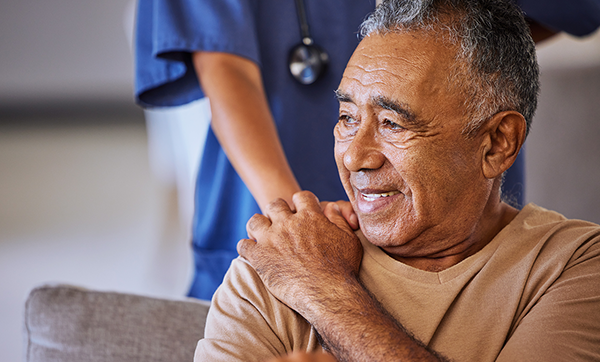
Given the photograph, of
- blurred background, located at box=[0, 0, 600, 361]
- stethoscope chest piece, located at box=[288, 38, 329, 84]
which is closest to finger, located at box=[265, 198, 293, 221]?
stethoscope chest piece, located at box=[288, 38, 329, 84]

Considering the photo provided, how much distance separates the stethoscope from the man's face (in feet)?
1.40

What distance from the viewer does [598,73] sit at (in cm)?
220

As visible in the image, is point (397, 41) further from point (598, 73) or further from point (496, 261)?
point (598, 73)

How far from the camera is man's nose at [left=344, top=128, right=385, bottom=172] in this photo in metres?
1.02

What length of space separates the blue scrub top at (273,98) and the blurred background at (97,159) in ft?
1.86

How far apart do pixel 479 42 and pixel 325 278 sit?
510mm

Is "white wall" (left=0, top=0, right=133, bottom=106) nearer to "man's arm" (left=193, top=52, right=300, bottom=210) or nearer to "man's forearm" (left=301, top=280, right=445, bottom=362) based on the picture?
"man's arm" (left=193, top=52, right=300, bottom=210)

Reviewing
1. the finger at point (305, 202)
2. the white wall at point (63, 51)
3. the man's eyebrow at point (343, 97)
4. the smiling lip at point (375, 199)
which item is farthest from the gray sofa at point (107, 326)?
the white wall at point (63, 51)

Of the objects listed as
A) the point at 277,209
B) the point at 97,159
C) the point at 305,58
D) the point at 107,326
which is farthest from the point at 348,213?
the point at 97,159

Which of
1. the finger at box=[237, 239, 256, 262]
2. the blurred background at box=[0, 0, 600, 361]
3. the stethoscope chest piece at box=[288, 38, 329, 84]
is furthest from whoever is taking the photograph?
the blurred background at box=[0, 0, 600, 361]

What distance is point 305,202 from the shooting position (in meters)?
1.11

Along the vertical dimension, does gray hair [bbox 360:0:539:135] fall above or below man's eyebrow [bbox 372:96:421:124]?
above

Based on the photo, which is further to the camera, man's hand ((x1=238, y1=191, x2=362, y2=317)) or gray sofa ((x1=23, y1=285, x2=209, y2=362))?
gray sofa ((x1=23, y1=285, x2=209, y2=362))

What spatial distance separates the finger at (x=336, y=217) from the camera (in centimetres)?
111
